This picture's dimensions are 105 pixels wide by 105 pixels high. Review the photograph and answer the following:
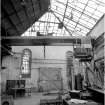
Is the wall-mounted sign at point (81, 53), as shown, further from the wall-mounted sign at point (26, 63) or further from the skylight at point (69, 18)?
the wall-mounted sign at point (26, 63)

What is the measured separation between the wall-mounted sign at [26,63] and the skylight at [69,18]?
1.88 meters

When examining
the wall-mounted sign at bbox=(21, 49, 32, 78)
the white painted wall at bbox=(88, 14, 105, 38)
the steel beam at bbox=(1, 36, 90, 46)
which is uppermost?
the white painted wall at bbox=(88, 14, 105, 38)

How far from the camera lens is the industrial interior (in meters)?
6.65

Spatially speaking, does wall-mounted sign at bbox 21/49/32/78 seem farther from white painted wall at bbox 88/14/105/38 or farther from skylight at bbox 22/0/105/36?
white painted wall at bbox 88/14/105/38

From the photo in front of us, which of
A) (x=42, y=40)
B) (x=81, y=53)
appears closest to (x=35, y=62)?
(x=42, y=40)

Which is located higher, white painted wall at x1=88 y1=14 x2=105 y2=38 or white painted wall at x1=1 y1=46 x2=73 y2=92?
white painted wall at x1=88 y1=14 x2=105 y2=38

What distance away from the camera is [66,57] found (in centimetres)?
1233

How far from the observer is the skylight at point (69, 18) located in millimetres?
→ 8273

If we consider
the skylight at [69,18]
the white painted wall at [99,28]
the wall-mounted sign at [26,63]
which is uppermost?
the skylight at [69,18]

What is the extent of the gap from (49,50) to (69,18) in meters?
A: 3.57

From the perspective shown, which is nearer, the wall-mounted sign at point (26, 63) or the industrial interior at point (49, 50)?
the industrial interior at point (49, 50)

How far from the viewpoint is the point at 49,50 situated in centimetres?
1247

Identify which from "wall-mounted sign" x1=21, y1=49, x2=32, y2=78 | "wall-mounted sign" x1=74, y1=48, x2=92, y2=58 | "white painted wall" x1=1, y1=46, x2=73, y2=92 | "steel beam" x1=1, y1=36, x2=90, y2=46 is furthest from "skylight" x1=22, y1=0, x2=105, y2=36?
"wall-mounted sign" x1=74, y1=48, x2=92, y2=58

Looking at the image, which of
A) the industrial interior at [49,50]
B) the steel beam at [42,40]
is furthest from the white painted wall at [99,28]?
the steel beam at [42,40]
